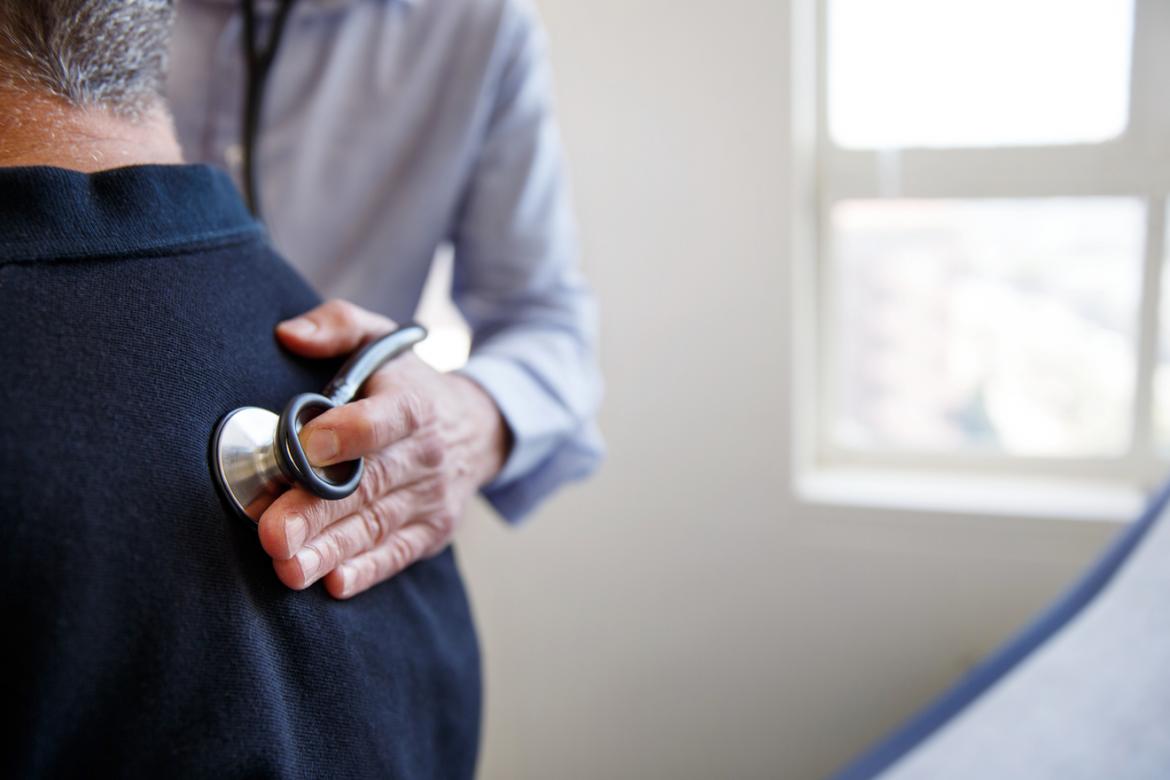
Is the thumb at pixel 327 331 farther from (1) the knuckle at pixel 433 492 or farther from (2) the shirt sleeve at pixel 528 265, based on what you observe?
(2) the shirt sleeve at pixel 528 265

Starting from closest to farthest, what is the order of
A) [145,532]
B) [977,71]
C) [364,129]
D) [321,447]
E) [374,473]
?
1. [145,532]
2. [321,447]
3. [374,473]
4. [364,129]
5. [977,71]

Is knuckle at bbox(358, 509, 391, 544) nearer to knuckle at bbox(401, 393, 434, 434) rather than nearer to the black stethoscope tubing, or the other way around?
knuckle at bbox(401, 393, 434, 434)

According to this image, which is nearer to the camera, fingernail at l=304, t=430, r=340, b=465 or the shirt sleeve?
fingernail at l=304, t=430, r=340, b=465

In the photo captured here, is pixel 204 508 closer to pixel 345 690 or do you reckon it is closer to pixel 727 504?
pixel 345 690

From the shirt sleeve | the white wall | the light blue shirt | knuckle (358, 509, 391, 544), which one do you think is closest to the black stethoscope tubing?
the light blue shirt

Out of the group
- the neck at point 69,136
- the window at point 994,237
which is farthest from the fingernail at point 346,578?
the window at point 994,237

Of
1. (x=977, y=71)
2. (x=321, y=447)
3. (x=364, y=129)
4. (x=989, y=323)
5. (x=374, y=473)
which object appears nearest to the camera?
(x=321, y=447)

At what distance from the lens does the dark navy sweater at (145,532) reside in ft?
1.35

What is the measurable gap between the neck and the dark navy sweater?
0.08 feet

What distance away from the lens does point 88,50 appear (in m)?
0.51

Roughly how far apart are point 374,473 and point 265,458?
→ 140 millimetres

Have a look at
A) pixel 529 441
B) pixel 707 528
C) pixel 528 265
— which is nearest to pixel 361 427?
pixel 529 441

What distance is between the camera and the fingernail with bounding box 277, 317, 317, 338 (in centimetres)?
60

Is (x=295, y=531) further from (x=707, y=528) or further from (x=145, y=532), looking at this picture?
(x=707, y=528)
